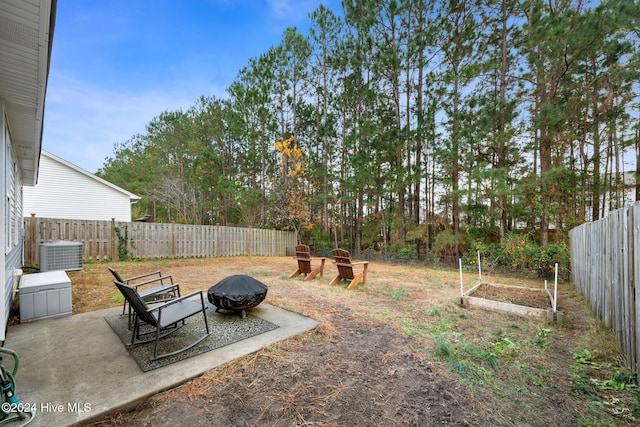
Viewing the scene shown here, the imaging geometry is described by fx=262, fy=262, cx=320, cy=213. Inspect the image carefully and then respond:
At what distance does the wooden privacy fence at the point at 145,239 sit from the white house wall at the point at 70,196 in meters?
5.63

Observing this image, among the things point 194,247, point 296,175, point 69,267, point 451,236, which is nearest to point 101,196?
point 194,247

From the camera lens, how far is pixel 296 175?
15477mm

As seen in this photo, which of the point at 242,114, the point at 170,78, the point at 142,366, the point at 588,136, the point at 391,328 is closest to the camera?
the point at 142,366

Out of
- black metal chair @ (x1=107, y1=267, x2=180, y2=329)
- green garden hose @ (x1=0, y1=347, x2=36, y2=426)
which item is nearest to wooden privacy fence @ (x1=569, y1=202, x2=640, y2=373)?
green garden hose @ (x1=0, y1=347, x2=36, y2=426)

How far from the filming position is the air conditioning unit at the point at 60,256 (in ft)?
21.7

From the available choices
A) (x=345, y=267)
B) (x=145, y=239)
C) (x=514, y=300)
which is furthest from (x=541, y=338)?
(x=145, y=239)

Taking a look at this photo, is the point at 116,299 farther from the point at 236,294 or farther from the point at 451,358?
the point at 451,358

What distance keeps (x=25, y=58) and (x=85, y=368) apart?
267cm

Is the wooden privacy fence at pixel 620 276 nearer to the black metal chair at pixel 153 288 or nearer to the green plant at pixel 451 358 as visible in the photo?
the green plant at pixel 451 358

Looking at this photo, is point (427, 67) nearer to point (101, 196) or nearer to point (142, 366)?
point (142, 366)

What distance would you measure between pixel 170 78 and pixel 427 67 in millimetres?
11512

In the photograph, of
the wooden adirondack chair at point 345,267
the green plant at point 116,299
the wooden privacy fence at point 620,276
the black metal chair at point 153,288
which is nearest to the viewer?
the wooden privacy fence at point 620,276

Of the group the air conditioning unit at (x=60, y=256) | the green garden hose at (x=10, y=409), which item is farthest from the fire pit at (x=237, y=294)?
the air conditioning unit at (x=60, y=256)

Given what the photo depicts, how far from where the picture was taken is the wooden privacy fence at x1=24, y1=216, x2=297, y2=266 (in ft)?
25.8
